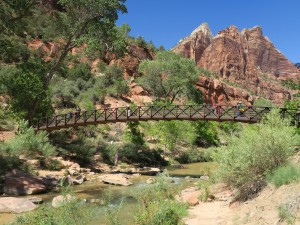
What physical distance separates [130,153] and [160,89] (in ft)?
90.8

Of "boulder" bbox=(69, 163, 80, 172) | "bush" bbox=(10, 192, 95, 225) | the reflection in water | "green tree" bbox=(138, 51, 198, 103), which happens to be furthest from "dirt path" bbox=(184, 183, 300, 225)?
"green tree" bbox=(138, 51, 198, 103)

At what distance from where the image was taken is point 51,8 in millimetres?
65000

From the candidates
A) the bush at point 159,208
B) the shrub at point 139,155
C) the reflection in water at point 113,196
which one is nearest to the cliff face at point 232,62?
the shrub at point 139,155

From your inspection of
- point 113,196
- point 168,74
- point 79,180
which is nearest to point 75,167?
point 79,180

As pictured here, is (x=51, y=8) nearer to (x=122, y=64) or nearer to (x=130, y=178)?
(x=122, y=64)

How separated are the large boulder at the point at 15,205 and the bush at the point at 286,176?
27.9ft

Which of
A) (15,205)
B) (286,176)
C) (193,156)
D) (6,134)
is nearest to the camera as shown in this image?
(286,176)

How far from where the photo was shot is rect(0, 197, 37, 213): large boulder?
12031 mm

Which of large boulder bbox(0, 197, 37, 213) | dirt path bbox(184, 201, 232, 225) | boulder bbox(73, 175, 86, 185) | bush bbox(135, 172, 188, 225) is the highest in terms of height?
bush bbox(135, 172, 188, 225)

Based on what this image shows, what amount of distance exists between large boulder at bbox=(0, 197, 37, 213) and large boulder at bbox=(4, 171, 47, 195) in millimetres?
2545

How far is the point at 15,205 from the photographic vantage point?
40.4ft

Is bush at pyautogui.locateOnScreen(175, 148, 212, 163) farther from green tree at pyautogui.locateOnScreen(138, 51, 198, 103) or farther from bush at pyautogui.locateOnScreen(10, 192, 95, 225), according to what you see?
bush at pyautogui.locateOnScreen(10, 192, 95, 225)

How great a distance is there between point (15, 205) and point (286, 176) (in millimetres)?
9390

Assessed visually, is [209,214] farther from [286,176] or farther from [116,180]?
[116,180]
